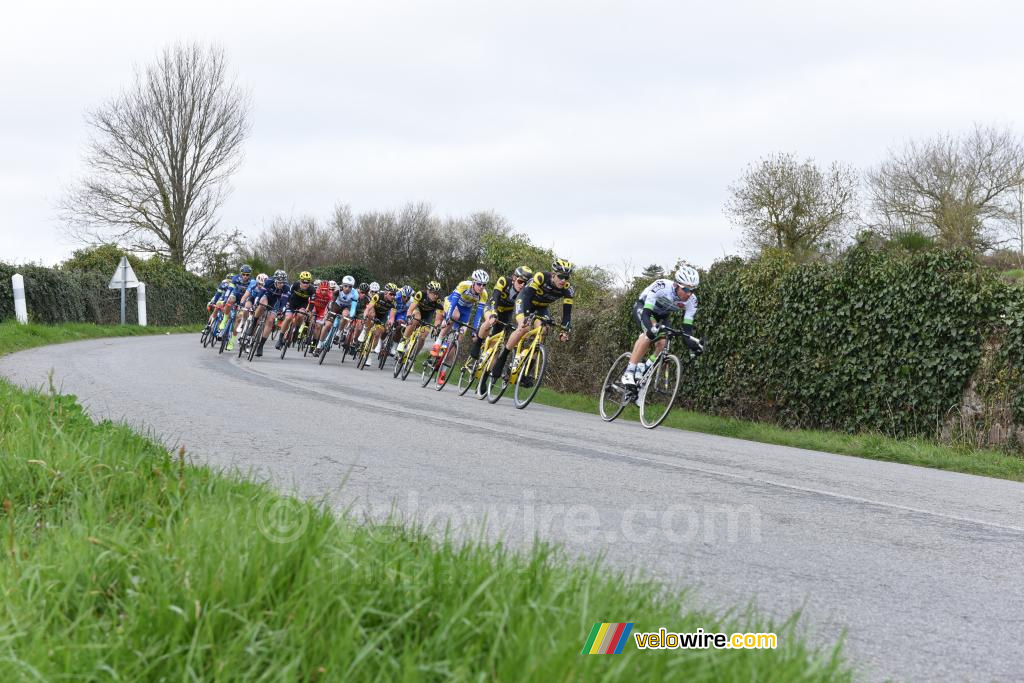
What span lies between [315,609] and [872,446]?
9.52 m

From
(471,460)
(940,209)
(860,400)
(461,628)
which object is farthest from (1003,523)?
(940,209)

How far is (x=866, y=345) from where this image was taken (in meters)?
12.1

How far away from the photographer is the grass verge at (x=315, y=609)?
2262 millimetres

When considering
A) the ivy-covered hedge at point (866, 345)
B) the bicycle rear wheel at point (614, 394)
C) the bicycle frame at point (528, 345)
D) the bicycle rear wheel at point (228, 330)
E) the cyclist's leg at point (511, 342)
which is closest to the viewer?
the ivy-covered hedge at point (866, 345)

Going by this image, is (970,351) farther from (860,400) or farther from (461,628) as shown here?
(461,628)

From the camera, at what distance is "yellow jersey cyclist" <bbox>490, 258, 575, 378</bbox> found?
519 inches

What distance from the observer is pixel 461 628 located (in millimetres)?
2438

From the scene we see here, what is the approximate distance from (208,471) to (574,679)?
2.85 metres

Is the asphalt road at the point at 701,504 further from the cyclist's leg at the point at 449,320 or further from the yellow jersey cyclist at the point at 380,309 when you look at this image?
the yellow jersey cyclist at the point at 380,309

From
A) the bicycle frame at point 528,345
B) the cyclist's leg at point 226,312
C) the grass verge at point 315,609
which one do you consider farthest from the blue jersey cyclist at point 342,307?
the grass verge at point 315,609

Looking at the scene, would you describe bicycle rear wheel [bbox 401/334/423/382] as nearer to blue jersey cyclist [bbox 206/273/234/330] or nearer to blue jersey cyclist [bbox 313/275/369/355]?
blue jersey cyclist [bbox 313/275/369/355]

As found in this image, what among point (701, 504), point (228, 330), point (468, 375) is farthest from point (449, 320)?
point (701, 504)

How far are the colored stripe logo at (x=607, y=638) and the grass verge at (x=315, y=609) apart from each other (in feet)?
0.09

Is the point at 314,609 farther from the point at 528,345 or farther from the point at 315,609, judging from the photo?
the point at 528,345
